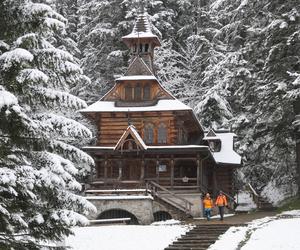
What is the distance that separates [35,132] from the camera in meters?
13.5

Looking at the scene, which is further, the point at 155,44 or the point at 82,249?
the point at 155,44

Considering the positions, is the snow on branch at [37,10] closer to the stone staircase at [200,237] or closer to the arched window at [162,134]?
the stone staircase at [200,237]

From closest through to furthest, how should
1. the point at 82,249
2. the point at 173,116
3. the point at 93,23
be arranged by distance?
the point at 82,249 < the point at 173,116 < the point at 93,23

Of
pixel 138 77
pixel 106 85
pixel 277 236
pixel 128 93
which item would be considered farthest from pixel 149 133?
pixel 277 236

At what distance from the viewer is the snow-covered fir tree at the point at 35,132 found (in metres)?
13.1

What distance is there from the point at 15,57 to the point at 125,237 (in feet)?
48.0

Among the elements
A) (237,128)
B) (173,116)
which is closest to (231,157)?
(237,128)

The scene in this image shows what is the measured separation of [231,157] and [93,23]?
19138 mm

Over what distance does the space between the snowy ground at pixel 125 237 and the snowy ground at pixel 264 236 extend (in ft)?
8.09

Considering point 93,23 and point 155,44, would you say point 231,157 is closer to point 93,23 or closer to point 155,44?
point 155,44

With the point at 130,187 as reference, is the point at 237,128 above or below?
above

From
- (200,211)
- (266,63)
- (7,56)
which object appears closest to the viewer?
(7,56)

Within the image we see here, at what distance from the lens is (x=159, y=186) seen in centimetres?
3547

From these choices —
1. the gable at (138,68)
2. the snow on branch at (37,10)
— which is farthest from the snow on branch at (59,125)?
the gable at (138,68)
